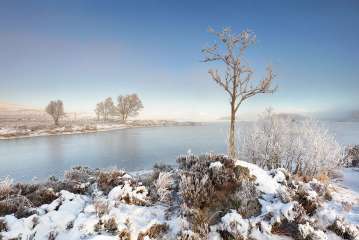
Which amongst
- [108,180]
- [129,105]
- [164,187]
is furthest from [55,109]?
[164,187]

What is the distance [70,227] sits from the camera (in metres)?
3.91

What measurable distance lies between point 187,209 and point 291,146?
6090 mm

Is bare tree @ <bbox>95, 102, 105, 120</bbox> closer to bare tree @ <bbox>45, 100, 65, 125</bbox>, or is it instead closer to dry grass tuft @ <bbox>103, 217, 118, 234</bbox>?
bare tree @ <bbox>45, 100, 65, 125</bbox>

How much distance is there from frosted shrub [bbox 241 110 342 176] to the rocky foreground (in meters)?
2.52

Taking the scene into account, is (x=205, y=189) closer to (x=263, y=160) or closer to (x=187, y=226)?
(x=187, y=226)

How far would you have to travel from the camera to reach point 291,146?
353 inches

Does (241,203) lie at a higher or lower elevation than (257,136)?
lower

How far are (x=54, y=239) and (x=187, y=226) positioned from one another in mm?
2046

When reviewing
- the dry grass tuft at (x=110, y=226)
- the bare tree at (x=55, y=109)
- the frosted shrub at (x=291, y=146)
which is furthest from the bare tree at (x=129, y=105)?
the dry grass tuft at (x=110, y=226)

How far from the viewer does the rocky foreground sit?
12.7ft

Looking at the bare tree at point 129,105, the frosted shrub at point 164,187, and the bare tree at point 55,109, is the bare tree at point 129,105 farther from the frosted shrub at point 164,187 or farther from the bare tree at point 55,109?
the frosted shrub at point 164,187

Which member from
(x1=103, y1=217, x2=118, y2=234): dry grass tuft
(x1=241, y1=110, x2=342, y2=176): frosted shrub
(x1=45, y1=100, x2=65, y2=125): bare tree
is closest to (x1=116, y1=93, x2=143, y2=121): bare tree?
(x1=45, y1=100, x2=65, y2=125): bare tree

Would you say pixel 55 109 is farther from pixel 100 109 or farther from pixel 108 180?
pixel 108 180

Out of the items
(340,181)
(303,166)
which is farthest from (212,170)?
(340,181)
